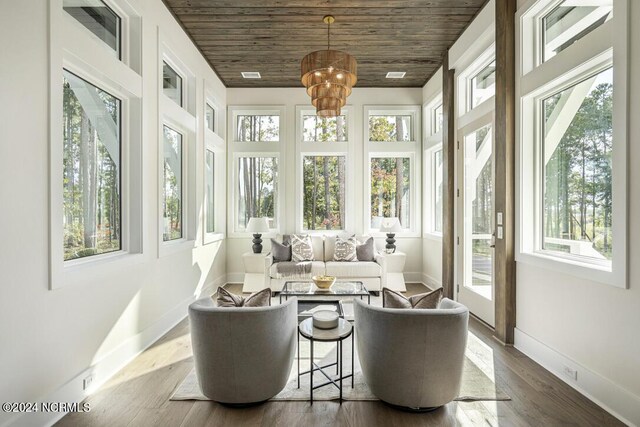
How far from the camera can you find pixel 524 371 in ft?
8.42

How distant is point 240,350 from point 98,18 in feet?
9.06

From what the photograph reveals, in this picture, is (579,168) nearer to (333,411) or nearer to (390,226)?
(333,411)

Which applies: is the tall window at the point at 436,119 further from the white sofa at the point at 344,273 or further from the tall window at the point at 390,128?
the white sofa at the point at 344,273

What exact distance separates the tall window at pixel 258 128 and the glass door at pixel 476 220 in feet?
10.2

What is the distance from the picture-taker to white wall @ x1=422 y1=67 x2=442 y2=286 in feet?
16.6

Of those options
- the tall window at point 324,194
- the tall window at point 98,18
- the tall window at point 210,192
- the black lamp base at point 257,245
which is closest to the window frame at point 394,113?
the tall window at point 324,194

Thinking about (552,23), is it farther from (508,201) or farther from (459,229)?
(459,229)

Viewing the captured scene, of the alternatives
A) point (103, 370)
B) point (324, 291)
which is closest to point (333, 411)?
point (324, 291)

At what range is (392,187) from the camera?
5.87m

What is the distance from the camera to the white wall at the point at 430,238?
5.05m

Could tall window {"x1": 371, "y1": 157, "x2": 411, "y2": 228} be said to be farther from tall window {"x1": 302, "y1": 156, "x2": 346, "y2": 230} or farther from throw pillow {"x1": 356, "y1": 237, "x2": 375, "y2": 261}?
throw pillow {"x1": 356, "y1": 237, "x2": 375, "y2": 261}

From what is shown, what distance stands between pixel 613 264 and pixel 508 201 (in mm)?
1086

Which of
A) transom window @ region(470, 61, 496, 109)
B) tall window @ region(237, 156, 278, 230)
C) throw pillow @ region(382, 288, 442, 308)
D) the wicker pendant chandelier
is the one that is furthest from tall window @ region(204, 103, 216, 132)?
throw pillow @ region(382, 288, 442, 308)

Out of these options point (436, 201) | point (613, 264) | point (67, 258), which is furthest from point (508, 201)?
point (67, 258)
